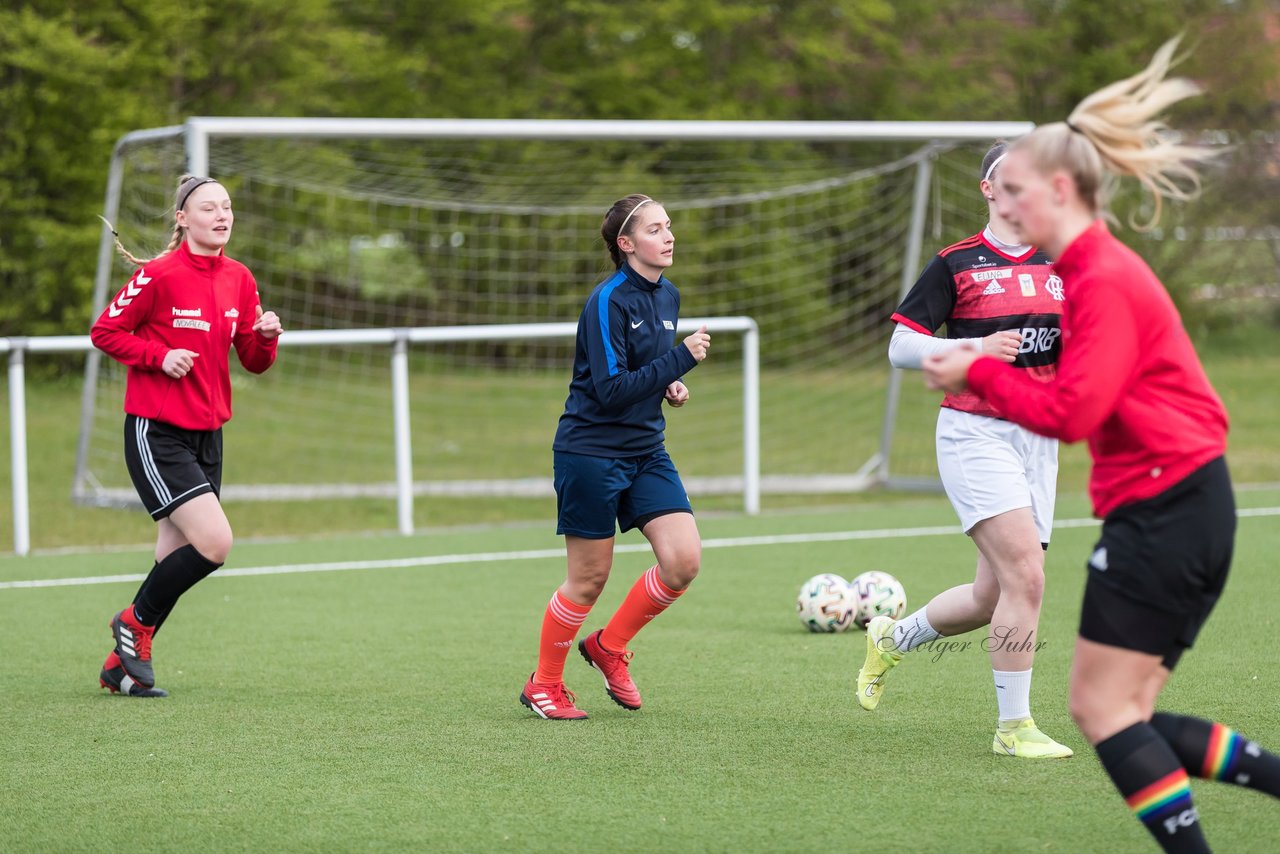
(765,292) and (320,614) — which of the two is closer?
(320,614)

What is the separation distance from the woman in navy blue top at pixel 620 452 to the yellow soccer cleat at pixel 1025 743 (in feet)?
3.93

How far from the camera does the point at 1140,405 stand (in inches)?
131

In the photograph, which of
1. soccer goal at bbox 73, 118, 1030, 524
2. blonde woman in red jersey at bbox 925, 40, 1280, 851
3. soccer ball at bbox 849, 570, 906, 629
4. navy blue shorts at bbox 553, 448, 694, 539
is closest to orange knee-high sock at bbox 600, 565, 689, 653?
navy blue shorts at bbox 553, 448, 694, 539

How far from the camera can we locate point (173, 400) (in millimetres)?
5957

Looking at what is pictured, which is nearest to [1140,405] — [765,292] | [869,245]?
[869,245]

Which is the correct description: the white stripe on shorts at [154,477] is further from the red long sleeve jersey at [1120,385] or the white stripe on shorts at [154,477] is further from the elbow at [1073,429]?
the elbow at [1073,429]

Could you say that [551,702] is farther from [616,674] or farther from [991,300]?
[991,300]

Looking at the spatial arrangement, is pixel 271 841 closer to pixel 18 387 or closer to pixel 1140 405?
pixel 1140 405

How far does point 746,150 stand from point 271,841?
18090mm

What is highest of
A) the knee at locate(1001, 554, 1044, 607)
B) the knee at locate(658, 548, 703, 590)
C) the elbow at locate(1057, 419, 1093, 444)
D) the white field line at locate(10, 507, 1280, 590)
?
the elbow at locate(1057, 419, 1093, 444)

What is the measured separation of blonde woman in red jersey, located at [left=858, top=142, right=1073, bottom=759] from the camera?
15.8ft

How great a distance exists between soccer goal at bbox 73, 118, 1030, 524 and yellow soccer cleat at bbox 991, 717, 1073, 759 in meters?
8.29

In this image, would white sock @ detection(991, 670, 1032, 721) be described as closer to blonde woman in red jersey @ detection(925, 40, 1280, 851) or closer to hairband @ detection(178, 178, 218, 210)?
blonde woman in red jersey @ detection(925, 40, 1280, 851)

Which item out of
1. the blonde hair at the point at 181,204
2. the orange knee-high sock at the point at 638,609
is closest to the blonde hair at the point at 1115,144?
the orange knee-high sock at the point at 638,609
